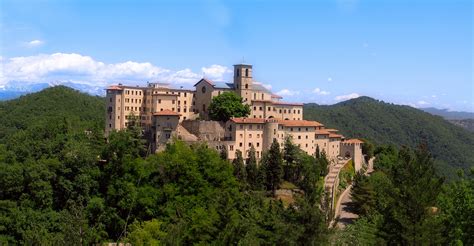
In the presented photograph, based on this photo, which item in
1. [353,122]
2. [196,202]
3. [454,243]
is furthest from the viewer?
[353,122]

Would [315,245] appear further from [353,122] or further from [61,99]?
[353,122]

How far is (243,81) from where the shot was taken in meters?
64.9

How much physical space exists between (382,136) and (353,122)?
1051 centimetres

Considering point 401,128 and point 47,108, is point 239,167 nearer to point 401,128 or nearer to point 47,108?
point 47,108

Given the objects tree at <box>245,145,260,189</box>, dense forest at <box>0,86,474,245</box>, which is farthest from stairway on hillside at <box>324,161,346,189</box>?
tree at <box>245,145,260,189</box>

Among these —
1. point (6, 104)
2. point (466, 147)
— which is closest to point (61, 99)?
point (6, 104)

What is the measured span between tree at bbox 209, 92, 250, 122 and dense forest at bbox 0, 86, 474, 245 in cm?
621

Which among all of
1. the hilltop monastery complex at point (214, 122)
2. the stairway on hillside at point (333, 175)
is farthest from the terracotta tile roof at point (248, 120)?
the stairway on hillside at point (333, 175)

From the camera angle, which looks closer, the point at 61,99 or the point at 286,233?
the point at 286,233

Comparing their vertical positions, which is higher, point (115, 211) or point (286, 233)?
point (286, 233)

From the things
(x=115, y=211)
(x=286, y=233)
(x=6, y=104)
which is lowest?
(x=115, y=211)

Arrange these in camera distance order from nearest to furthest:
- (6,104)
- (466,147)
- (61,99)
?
(61,99) < (6,104) < (466,147)

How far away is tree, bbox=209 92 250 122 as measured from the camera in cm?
6069

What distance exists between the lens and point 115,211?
4856 cm
